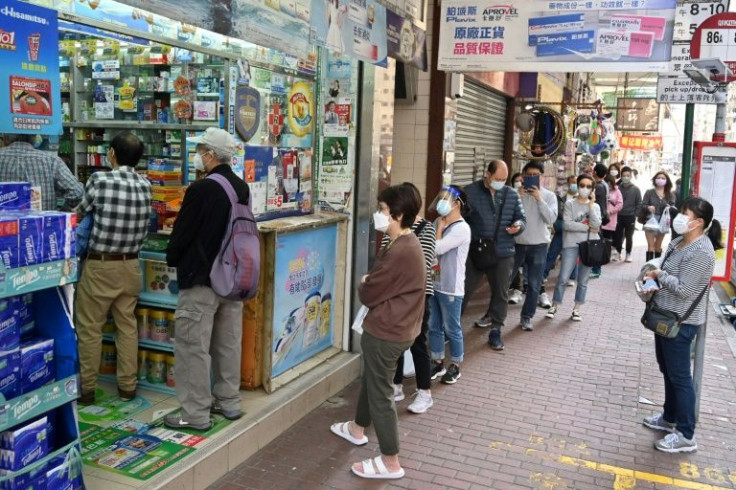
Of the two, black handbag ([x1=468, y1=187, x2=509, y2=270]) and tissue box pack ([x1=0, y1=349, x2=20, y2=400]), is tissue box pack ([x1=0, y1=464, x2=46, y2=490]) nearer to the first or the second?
tissue box pack ([x1=0, y1=349, x2=20, y2=400])

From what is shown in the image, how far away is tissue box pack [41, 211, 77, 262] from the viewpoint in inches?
113

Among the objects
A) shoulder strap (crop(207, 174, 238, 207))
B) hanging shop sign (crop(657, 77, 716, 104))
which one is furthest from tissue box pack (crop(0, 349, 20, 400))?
hanging shop sign (crop(657, 77, 716, 104))

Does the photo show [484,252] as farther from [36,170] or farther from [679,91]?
[36,170]

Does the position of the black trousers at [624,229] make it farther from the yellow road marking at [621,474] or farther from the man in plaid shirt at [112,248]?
the man in plaid shirt at [112,248]

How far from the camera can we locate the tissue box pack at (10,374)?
2764 millimetres

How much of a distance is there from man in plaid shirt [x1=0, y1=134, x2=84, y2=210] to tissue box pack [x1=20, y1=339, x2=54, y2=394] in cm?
120

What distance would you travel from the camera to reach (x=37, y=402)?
114 inches

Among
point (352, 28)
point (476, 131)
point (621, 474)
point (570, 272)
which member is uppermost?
point (352, 28)

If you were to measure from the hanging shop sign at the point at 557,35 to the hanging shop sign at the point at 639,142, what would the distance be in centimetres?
2429

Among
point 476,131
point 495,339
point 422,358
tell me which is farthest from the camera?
point 476,131

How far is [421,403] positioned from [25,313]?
10.4 feet

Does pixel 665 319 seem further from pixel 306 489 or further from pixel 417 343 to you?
pixel 306 489

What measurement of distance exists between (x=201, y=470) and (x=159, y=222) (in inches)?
79.1

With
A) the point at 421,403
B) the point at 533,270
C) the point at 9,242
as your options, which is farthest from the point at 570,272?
the point at 9,242
